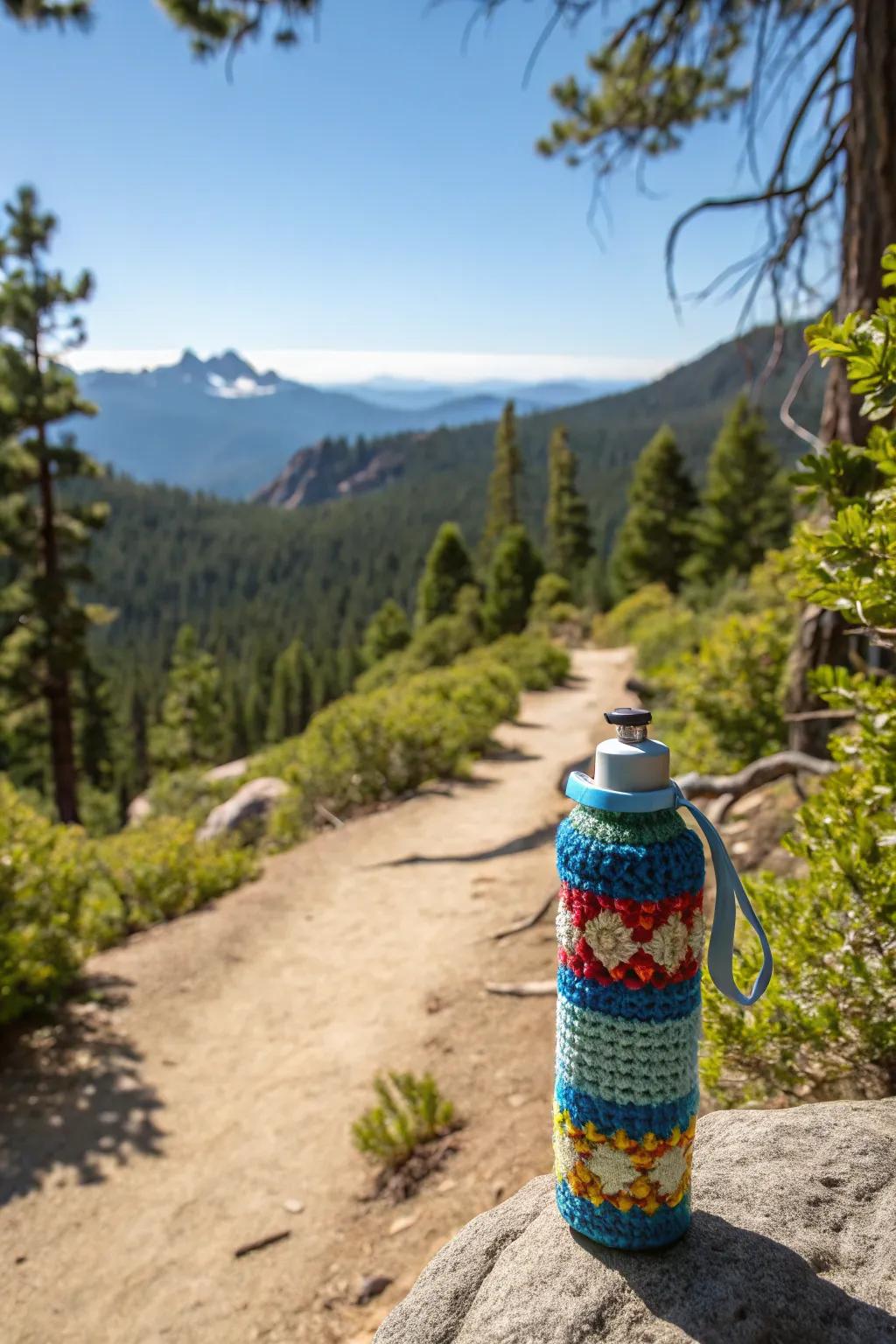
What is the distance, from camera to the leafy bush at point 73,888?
205 inches

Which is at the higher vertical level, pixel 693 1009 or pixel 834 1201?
pixel 693 1009

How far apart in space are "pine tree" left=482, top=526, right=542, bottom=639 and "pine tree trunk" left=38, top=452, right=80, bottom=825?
21.1 meters

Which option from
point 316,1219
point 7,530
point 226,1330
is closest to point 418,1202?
point 316,1219

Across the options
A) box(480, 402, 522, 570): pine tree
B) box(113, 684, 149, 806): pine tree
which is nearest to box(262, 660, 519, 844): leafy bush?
box(480, 402, 522, 570): pine tree

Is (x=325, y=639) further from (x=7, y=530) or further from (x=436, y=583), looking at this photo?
(x=7, y=530)

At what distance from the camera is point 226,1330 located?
3002 mm

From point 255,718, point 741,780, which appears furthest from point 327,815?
point 255,718

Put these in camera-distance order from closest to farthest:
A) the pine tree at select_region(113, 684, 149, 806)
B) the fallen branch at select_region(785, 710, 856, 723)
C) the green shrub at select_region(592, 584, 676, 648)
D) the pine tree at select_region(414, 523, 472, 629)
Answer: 1. the fallen branch at select_region(785, 710, 856, 723)
2. the green shrub at select_region(592, 584, 676, 648)
3. the pine tree at select_region(414, 523, 472, 629)
4. the pine tree at select_region(113, 684, 149, 806)

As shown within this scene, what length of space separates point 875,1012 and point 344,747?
795 cm

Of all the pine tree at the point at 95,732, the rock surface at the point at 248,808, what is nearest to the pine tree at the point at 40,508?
the rock surface at the point at 248,808

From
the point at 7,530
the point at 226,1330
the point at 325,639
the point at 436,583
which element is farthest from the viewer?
the point at 325,639

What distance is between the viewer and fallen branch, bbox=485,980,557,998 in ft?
15.8

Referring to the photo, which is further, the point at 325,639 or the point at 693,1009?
the point at 325,639

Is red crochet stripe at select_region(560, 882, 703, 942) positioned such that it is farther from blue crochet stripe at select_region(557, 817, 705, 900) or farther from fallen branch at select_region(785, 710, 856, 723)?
fallen branch at select_region(785, 710, 856, 723)
